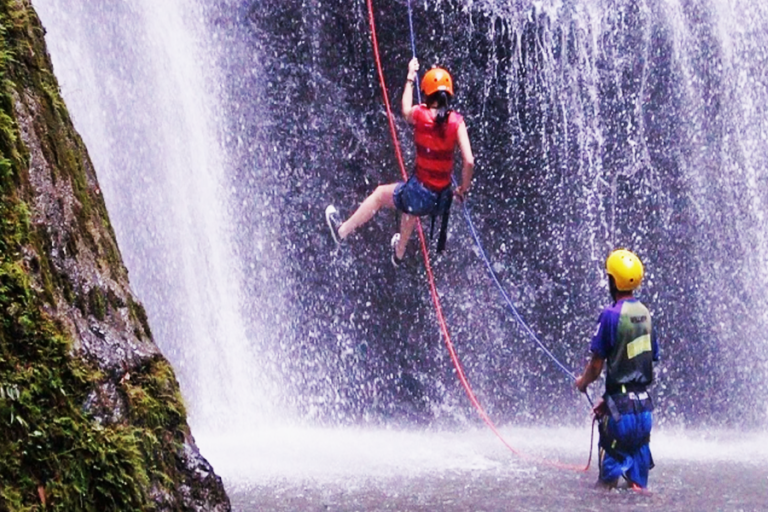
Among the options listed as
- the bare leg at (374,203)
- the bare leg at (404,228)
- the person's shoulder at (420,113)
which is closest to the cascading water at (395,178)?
the bare leg at (404,228)

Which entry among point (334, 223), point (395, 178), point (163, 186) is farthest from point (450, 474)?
point (395, 178)

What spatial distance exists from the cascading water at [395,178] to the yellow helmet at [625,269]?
457 centimetres

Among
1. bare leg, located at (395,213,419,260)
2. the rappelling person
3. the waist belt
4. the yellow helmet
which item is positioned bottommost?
the waist belt

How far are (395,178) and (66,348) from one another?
10.3 metres

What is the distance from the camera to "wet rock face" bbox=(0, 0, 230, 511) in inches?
124

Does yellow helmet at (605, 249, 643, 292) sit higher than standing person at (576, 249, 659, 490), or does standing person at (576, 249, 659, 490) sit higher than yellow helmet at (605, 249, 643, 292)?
yellow helmet at (605, 249, 643, 292)

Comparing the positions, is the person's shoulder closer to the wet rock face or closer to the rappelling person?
the rappelling person

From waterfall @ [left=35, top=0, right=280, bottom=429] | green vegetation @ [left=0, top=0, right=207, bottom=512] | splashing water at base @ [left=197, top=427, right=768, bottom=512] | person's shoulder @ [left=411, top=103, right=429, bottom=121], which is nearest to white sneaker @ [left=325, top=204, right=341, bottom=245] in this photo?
person's shoulder @ [left=411, top=103, right=429, bottom=121]

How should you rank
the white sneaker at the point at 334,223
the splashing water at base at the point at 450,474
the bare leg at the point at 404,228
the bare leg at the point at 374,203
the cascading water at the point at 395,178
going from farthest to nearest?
the cascading water at the point at 395,178 → the white sneaker at the point at 334,223 → the bare leg at the point at 404,228 → the bare leg at the point at 374,203 → the splashing water at base at the point at 450,474

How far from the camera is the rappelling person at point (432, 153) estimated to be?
23.7 ft

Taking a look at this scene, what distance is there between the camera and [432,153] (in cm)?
746

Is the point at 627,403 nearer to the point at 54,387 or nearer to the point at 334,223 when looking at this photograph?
the point at 334,223

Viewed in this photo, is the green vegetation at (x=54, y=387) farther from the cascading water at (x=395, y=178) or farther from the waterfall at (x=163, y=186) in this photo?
the waterfall at (x=163, y=186)

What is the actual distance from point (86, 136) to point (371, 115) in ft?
12.4
